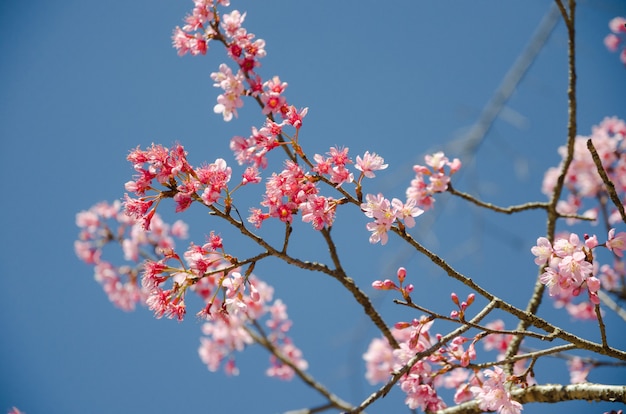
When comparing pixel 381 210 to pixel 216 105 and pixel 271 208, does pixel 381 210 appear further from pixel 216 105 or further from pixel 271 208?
pixel 216 105

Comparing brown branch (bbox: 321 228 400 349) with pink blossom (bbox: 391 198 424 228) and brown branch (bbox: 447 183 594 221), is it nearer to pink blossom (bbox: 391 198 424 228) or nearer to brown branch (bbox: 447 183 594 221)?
pink blossom (bbox: 391 198 424 228)

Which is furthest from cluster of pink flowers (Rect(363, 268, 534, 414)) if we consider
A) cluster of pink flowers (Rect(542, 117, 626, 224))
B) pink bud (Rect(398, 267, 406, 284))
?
cluster of pink flowers (Rect(542, 117, 626, 224))

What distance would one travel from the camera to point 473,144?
3582 mm

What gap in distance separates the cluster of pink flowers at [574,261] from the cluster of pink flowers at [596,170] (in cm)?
234

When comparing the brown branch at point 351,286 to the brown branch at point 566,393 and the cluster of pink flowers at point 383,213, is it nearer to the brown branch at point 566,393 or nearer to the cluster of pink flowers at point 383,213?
the cluster of pink flowers at point 383,213

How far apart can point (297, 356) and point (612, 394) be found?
3992 millimetres

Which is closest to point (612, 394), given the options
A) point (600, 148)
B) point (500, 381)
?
point (500, 381)

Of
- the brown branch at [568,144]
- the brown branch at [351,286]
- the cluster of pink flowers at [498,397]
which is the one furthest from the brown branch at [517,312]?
the brown branch at [568,144]

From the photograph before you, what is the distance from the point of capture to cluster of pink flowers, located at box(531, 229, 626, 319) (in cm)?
198

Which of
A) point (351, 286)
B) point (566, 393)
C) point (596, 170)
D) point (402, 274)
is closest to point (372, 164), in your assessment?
point (402, 274)

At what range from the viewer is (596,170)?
4.51 metres

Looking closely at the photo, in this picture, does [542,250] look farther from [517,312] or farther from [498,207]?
[498,207]

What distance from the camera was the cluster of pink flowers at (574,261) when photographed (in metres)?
1.98

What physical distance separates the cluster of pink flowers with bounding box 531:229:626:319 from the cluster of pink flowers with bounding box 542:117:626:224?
2339 millimetres
